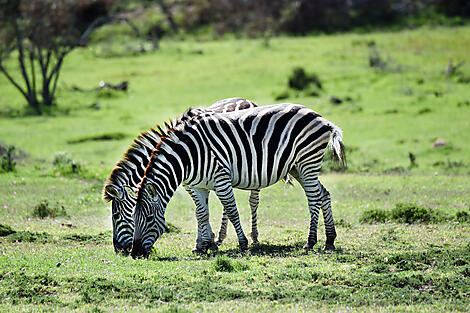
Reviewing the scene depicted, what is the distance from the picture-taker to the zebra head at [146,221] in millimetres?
9297

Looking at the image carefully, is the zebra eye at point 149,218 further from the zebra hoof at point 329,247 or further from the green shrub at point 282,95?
the green shrub at point 282,95

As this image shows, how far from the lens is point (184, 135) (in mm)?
9859

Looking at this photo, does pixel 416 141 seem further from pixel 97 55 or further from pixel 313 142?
pixel 97 55

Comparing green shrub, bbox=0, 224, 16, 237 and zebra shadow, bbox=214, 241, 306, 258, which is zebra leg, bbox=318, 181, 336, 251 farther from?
green shrub, bbox=0, 224, 16, 237

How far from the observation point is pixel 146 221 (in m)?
9.38

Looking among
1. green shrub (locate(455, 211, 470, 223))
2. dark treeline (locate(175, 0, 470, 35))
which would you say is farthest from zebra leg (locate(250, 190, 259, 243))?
dark treeline (locate(175, 0, 470, 35))

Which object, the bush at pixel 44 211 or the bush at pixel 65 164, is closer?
the bush at pixel 44 211

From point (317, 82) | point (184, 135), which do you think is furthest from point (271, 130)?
point (317, 82)

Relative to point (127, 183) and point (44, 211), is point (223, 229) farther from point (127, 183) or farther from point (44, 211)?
point (44, 211)

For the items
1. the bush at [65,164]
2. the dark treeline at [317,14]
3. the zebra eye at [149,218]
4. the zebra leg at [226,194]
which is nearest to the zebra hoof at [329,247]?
the zebra leg at [226,194]

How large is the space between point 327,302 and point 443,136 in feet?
52.0

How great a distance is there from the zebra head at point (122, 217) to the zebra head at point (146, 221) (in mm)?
487

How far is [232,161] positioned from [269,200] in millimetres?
5217

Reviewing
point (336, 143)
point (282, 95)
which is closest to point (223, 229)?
point (336, 143)
